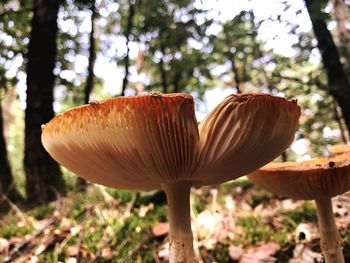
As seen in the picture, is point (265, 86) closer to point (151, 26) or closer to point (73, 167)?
point (151, 26)

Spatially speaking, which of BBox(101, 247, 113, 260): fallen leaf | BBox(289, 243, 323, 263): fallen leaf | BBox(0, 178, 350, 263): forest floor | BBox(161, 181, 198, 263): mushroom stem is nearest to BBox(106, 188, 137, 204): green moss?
BBox(0, 178, 350, 263): forest floor

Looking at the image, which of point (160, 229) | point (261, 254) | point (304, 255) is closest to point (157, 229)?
point (160, 229)

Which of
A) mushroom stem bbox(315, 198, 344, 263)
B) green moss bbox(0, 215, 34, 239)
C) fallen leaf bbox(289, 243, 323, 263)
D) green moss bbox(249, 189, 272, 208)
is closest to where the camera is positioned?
mushroom stem bbox(315, 198, 344, 263)

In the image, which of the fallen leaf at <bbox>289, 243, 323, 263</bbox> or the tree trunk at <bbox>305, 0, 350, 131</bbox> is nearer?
the fallen leaf at <bbox>289, 243, 323, 263</bbox>

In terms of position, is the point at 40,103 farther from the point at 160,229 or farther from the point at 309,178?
the point at 309,178

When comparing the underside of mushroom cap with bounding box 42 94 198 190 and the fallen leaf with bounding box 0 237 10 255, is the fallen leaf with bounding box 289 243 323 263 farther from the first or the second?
the fallen leaf with bounding box 0 237 10 255

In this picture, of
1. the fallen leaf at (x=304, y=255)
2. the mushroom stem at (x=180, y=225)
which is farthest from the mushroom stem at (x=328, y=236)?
the mushroom stem at (x=180, y=225)

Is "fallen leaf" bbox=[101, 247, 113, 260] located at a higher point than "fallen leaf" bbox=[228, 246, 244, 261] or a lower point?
higher
